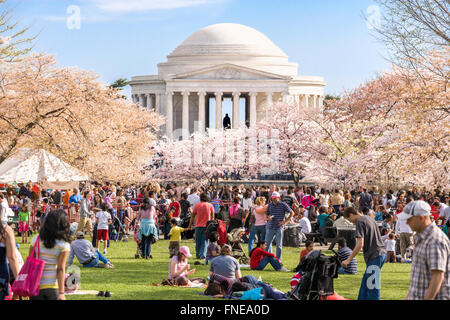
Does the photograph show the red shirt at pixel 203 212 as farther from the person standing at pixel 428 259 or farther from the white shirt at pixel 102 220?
the person standing at pixel 428 259

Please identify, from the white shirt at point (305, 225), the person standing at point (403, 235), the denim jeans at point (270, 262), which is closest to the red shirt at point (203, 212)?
the denim jeans at point (270, 262)

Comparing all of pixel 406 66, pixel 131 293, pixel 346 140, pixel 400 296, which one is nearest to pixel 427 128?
pixel 406 66

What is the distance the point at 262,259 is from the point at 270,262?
222 millimetres

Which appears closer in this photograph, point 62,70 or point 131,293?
point 131,293

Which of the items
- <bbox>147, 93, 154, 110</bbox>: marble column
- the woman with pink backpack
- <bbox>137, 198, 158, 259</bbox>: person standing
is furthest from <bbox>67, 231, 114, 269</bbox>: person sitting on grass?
<bbox>147, 93, 154, 110</bbox>: marble column

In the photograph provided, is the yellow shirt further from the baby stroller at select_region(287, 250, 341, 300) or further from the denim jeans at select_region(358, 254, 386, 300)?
the denim jeans at select_region(358, 254, 386, 300)

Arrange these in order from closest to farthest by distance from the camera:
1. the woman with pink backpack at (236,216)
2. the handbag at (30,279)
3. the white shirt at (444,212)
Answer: the handbag at (30,279), the white shirt at (444,212), the woman with pink backpack at (236,216)

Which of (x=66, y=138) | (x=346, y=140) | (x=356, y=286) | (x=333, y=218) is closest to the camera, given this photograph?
(x=356, y=286)

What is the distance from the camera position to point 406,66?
70.2ft

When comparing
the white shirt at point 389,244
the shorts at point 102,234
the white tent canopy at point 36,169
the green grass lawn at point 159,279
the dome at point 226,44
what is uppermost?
the dome at point 226,44

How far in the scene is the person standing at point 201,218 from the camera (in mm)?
19922

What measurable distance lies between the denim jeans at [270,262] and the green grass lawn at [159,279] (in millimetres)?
158

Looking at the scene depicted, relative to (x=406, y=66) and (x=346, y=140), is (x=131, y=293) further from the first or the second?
(x=346, y=140)

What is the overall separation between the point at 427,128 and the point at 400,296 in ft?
26.8
